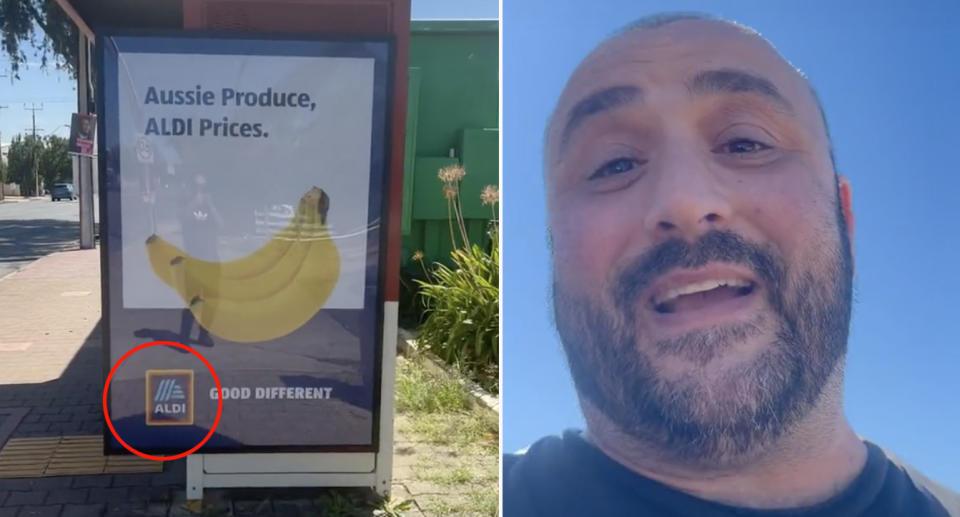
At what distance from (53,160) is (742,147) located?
100480 millimetres

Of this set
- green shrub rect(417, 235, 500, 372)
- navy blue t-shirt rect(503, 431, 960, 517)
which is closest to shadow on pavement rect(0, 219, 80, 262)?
green shrub rect(417, 235, 500, 372)

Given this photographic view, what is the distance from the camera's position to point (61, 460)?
18.2 feet

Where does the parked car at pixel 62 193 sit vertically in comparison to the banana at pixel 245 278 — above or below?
below

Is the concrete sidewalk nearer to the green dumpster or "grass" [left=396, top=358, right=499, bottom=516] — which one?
"grass" [left=396, top=358, right=499, bottom=516]

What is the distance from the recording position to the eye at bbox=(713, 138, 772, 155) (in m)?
2.84

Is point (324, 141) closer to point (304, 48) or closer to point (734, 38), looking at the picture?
point (304, 48)

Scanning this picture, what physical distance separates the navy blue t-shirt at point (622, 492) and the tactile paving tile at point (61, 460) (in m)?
3.10

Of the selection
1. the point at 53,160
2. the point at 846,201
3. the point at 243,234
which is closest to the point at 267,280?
the point at 243,234

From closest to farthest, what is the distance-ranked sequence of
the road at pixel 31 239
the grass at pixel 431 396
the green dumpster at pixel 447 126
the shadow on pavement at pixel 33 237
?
the grass at pixel 431 396, the green dumpster at pixel 447 126, the road at pixel 31 239, the shadow on pavement at pixel 33 237

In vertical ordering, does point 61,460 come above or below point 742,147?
below

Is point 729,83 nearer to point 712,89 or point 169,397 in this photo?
point 712,89

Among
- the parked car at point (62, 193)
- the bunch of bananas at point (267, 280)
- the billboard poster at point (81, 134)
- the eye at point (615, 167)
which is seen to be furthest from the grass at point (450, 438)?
the parked car at point (62, 193)

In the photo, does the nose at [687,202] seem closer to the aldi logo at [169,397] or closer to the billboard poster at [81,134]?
the aldi logo at [169,397]

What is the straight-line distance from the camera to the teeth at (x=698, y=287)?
2.84m
